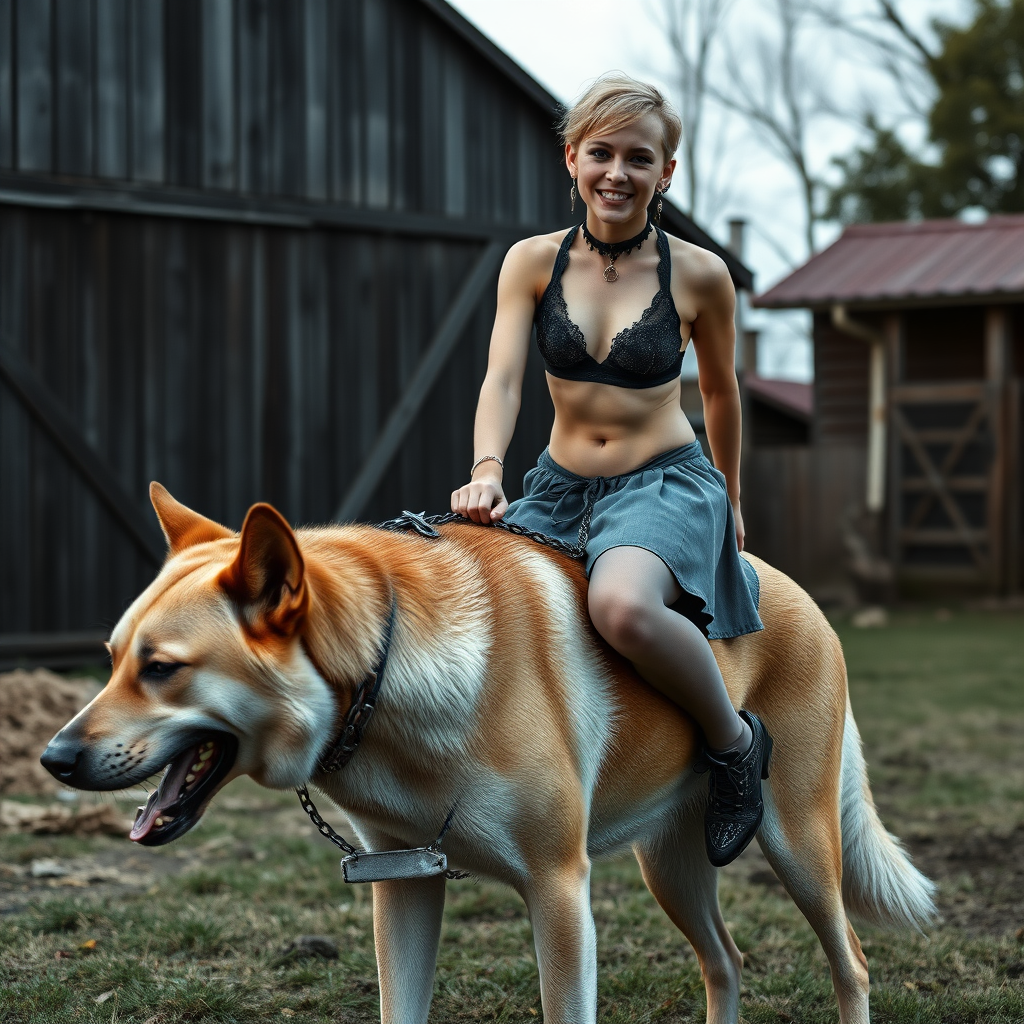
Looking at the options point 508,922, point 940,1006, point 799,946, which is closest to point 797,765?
point 940,1006

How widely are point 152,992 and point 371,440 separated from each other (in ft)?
22.1

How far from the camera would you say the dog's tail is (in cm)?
318

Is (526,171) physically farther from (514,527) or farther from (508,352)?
(514,527)

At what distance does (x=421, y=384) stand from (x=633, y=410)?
23.7 feet

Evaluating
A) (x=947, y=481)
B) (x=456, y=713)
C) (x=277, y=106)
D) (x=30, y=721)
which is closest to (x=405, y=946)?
(x=456, y=713)

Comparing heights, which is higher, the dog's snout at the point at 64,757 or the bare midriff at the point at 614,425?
the bare midriff at the point at 614,425

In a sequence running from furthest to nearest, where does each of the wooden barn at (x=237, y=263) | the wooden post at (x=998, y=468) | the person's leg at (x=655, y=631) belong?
the wooden post at (x=998, y=468), the wooden barn at (x=237, y=263), the person's leg at (x=655, y=631)

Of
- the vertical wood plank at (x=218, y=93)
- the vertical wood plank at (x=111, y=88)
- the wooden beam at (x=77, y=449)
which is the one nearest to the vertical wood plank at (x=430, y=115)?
the vertical wood plank at (x=218, y=93)

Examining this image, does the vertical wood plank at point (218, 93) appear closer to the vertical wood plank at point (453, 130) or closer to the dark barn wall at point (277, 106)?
the dark barn wall at point (277, 106)

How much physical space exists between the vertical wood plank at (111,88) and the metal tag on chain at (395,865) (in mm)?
7360

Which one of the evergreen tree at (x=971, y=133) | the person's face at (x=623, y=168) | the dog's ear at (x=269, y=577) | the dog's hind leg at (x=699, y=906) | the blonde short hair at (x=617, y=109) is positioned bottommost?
the dog's hind leg at (x=699, y=906)

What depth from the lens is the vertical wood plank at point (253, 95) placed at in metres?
9.09

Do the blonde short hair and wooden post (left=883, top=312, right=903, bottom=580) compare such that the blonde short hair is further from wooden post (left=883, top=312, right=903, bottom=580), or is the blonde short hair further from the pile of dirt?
wooden post (left=883, top=312, right=903, bottom=580)

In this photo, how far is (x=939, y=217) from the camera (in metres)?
22.7
